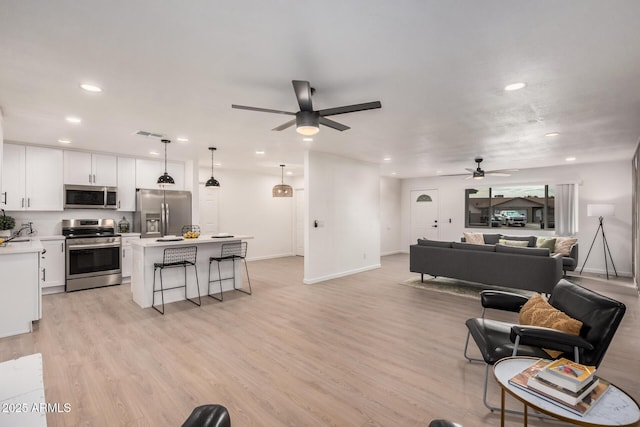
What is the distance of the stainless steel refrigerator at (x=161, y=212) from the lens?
639 cm

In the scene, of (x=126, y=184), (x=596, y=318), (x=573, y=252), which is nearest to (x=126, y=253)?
(x=126, y=184)

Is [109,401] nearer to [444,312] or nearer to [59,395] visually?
[59,395]

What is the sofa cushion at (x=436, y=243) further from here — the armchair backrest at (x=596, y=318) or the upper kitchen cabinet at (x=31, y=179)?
the upper kitchen cabinet at (x=31, y=179)

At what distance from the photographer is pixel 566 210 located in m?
7.80

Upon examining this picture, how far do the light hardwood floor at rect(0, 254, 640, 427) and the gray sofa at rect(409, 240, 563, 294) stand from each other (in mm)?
797

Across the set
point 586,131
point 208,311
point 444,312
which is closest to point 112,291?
point 208,311

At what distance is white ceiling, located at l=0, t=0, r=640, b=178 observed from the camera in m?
1.92

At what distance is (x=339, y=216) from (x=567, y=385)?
5408mm

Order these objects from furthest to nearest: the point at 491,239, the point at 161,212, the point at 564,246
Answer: the point at 491,239, the point at 564,246, the point at 161,212

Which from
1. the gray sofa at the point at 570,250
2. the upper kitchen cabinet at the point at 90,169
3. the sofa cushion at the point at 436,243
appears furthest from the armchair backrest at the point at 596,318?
the upper kitchen cabinet at the point at 90,169

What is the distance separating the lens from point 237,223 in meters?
9.01

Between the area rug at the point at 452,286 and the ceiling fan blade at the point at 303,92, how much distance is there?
4363mm

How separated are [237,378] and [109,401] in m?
0.95

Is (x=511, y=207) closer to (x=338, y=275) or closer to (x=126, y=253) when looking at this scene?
(x=338, y=275)
